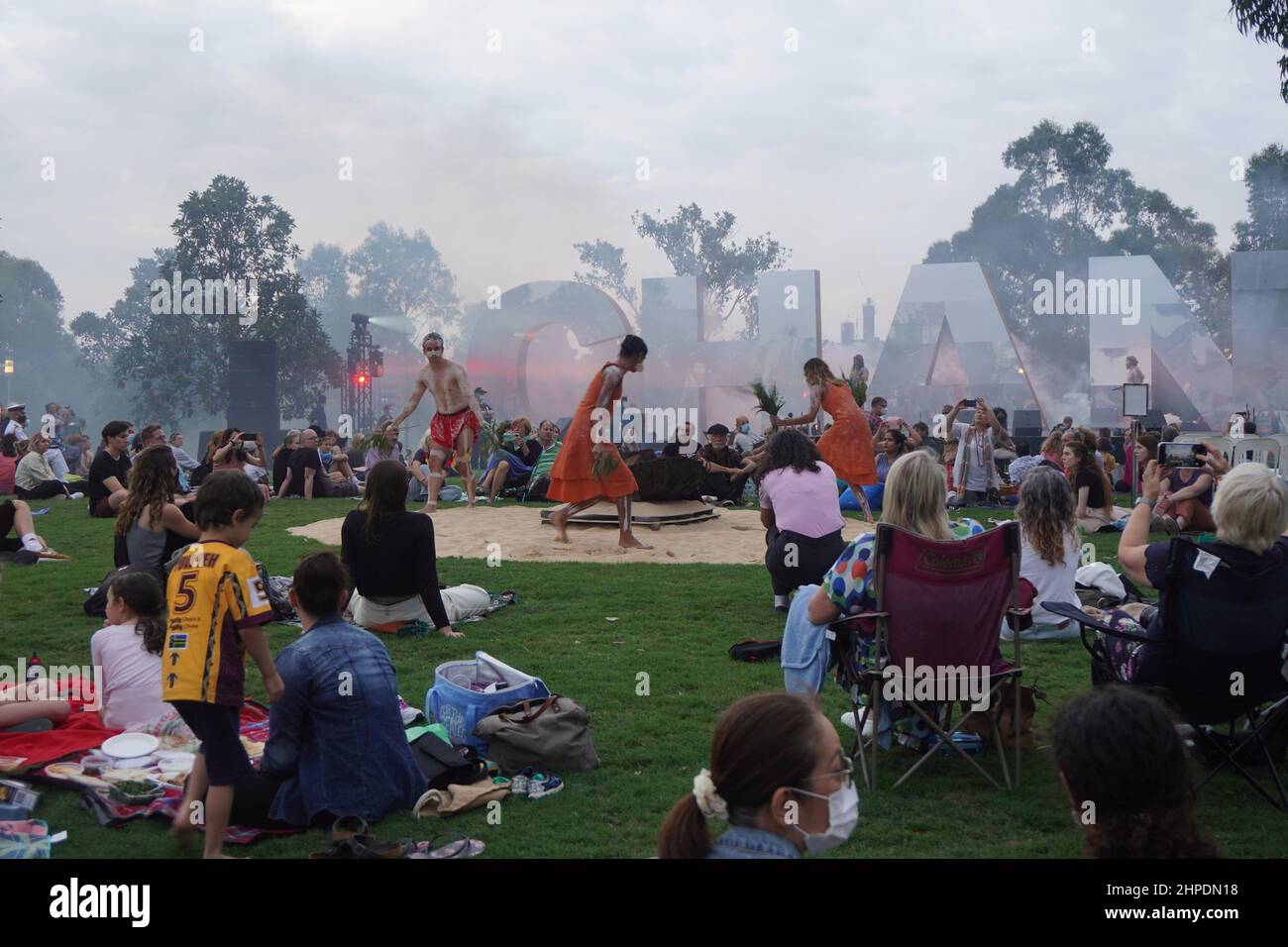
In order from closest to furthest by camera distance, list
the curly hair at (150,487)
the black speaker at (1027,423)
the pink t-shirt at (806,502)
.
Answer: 1. the curly hair at (150,487)
2. the pink t-shirt at (806,502)
3. the black speaker at (1027,423)

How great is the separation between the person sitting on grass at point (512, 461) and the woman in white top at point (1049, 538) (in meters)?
11.4

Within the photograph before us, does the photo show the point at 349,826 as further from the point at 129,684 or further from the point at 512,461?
the point at 512,461

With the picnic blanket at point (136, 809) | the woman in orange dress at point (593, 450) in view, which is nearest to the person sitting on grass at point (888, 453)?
the woman in orange dress at point (593, 450)

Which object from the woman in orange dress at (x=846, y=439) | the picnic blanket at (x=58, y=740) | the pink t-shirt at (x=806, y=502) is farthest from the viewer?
the woman in orange dress at (x=846, y=439)

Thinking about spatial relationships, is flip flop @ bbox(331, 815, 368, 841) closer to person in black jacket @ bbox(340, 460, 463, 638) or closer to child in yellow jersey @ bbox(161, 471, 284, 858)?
child in yellow jersey @ bbox(161, 471, 284, 858)

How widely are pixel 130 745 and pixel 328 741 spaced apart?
4.17ft

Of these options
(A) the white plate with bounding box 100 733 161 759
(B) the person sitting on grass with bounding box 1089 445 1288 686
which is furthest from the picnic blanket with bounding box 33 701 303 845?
(B) the person sitting on grass with bounding box 1089 445 1288 686

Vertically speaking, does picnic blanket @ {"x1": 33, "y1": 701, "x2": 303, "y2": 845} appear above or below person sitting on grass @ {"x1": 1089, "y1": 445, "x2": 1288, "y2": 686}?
below

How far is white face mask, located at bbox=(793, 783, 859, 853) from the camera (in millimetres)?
2148

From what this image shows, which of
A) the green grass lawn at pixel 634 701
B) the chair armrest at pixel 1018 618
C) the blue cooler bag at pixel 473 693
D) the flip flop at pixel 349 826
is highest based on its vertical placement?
the chair armrest at pixel 1018 618

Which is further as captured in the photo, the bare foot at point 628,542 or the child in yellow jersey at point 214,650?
the bare foot at point 628,542

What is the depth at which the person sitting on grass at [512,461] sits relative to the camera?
17.6 m

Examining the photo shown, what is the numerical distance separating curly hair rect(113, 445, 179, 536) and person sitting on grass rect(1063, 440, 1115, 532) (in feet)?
31.4

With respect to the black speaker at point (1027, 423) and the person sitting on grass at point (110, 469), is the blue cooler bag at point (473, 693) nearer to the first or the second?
the person sitting on grass at point (110, 469)
